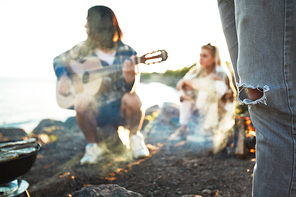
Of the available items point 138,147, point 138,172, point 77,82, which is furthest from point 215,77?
point 77,82

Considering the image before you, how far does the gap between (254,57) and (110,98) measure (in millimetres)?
2554

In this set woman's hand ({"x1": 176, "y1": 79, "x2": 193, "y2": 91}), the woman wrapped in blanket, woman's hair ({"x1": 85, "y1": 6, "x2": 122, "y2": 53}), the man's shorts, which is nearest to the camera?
woman's hair ({"x1": 85, "y1": 6, "x2": 122, "y2": 53})

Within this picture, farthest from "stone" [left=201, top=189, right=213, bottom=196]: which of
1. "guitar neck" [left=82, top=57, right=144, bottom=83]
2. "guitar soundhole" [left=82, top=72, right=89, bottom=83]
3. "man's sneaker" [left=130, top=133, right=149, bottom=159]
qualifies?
"guitar soundhole" [left=82, top=72, right=89, bottom=83]

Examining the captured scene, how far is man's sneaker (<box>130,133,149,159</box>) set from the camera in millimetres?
2869

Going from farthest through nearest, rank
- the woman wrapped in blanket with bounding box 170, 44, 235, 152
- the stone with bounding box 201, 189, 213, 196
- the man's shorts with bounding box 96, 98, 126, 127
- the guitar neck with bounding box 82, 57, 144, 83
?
the woman wrapped in blanket with bounding box 170, 44, 235, 152, the man's shorts with bounding box 96, 98, 126, 127, the guitar neck with bounding box 82, 57, 144, 83, the stone with bounding box 201, 189, 213, 196

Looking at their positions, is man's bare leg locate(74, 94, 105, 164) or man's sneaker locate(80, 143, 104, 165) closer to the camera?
man's sneaker locate(80, 143, 104, 165)

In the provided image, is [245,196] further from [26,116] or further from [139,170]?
[26,116]

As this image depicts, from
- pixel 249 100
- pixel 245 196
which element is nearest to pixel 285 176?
pixel 249 100

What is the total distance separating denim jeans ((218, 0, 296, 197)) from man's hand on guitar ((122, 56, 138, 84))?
2.12m

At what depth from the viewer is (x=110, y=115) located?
128 inches

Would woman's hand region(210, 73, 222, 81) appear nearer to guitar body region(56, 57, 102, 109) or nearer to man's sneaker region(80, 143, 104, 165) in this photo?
guitar body region(56, 57, 102, 109)

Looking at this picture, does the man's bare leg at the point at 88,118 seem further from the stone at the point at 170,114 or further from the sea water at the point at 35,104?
the stone at the point at 170,114

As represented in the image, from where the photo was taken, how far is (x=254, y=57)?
0.82m

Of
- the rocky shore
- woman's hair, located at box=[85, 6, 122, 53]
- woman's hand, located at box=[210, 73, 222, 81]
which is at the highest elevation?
woman's hair, located at box=[85, 6, 122, 53]
